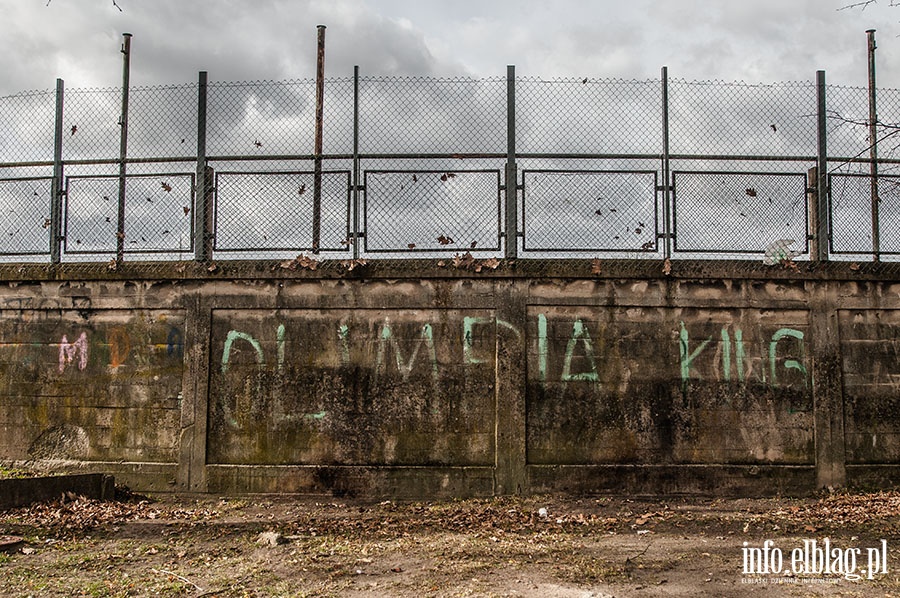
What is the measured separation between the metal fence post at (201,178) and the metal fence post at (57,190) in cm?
187

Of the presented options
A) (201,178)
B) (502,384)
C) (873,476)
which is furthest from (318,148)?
(873,476)

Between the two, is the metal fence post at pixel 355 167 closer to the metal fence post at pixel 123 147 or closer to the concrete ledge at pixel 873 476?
the metal fence post at pixel 123 147

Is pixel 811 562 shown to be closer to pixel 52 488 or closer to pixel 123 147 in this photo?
pixel 52 488

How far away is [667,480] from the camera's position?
841cm

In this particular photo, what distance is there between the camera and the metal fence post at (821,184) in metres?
8.93

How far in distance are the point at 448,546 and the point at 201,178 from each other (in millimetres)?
5529

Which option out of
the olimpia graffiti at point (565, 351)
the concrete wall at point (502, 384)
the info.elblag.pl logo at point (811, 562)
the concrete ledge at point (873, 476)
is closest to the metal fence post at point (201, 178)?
the concrete wall at point (502, 384)

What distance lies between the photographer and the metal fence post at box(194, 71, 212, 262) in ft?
29.5

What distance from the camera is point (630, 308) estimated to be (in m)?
8.70

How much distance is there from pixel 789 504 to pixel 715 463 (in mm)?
869

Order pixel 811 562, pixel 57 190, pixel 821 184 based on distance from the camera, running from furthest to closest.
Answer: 1. pixel 57 190
2. pixel 821 184
3. pixel 811 562

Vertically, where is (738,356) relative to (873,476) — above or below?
above

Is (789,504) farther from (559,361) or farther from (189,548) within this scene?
(189,548)

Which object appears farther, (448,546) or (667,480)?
(667,480)
